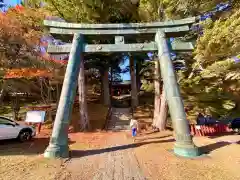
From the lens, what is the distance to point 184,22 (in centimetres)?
821

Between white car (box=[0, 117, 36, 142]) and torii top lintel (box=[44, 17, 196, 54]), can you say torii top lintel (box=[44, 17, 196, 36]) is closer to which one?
torii top lintel (box=[44, 17, 196, 54])

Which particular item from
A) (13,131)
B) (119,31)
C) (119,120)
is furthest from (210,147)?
(119,120)

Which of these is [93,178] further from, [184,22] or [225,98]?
[225,98]

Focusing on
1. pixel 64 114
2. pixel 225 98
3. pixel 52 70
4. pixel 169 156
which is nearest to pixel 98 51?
pixel 64 114

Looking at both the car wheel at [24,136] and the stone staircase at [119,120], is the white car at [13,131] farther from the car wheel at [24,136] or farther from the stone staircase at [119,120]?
the stone staircase at [119,120]

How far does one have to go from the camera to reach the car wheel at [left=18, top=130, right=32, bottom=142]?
33.7 feet

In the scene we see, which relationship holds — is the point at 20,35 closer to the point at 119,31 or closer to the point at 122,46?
the point at 119,31

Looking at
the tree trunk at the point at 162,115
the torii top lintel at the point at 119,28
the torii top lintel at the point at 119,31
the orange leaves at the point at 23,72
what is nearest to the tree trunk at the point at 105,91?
the tree trunk at the point at 162,115

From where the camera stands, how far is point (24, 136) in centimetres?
1042

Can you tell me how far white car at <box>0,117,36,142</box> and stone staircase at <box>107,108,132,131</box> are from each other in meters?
5.94

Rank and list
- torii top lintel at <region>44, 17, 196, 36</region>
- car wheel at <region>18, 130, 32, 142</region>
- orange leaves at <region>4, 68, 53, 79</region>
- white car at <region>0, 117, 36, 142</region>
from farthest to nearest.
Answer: orange leaves at <region>4, 68, 53, 79</region> < car wheel at <region>18, 130, 32, 142</region> < white car at <region>0, 117, 36, 142</region> < torii top lintel at <region>44, 17, 196, 36</region>

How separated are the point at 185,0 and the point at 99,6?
17.0 feet

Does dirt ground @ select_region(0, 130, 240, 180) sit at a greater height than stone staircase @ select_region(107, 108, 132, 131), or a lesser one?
lesser

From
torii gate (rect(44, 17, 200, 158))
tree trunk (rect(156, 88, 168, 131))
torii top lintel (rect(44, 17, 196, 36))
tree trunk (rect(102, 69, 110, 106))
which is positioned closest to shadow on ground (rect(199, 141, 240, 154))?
torii gate (rect(44, 17, 200, 158))
